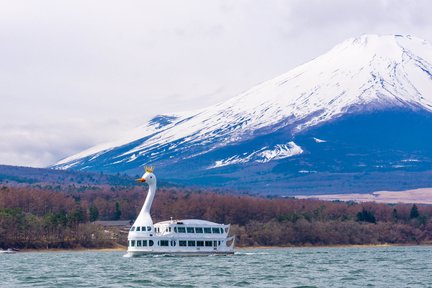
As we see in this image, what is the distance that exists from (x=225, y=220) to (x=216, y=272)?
83.2m

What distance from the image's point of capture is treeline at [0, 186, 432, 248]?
130375mm

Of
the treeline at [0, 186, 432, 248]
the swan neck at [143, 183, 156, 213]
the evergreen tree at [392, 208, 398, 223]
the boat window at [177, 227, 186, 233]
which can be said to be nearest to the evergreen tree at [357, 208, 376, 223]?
the treeline at [0, 186, 432, 248]

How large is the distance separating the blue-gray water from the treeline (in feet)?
92.0

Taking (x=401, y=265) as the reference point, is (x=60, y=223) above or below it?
above

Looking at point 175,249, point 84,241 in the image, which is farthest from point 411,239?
point 175,249

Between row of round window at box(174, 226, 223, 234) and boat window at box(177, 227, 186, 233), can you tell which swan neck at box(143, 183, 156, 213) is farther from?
boat window at box(177, 227, 186, 233)

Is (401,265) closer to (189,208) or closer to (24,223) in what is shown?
(24,223)

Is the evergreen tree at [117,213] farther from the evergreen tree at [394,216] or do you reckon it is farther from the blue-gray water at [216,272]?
the blue-gray water at [216,272]

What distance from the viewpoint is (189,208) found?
164 metres

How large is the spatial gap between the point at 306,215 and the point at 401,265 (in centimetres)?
7546

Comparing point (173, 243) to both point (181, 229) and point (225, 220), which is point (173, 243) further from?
point (225, 220)

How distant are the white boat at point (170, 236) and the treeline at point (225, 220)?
26971 millimetres

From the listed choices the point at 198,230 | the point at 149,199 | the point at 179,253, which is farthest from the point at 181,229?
the point at 149,199

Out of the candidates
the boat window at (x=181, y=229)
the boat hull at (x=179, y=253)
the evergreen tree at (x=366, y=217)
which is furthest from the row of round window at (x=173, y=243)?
the evergreen tree at (x=366, y=217)
